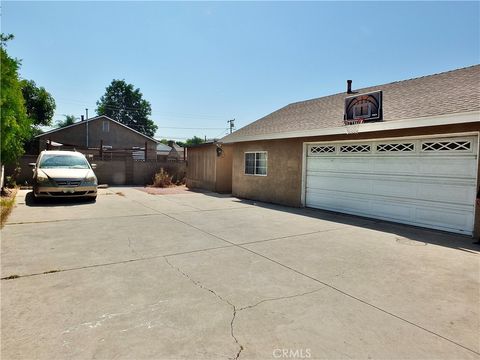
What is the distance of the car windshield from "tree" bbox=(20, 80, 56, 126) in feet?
77.3

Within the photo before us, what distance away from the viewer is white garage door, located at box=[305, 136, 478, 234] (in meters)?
6.91

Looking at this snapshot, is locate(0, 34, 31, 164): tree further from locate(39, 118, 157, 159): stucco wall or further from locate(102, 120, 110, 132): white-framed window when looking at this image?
locate(102, 120, 110, 132): white-framed window

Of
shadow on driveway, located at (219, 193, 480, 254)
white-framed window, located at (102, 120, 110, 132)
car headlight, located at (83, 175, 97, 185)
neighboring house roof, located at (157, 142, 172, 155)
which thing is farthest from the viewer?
neighboring house roof, located at (157, 142, 172, 155)

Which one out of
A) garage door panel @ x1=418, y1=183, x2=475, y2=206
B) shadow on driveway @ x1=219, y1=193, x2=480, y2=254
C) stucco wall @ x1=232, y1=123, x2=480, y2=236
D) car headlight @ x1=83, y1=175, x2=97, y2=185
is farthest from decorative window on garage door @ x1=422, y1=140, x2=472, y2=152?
car headlight @ x1=83, y1=175, x2=97, y2=185

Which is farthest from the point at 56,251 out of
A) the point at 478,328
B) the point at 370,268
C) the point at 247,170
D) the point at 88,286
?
the point at 247,170

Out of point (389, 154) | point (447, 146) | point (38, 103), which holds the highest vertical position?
point (38, 103)

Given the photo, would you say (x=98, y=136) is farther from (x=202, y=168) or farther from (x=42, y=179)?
(x=42, y=179)

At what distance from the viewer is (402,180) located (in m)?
8.02

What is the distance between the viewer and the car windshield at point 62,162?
35.3 ft

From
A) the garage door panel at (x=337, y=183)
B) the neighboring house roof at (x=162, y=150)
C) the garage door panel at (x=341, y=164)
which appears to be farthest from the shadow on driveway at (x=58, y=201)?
the neighboring house roof at (x=162, y=150)

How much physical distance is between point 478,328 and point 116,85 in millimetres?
73816

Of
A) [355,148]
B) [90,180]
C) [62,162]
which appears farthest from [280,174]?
[62,162]

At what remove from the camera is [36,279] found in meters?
3.86

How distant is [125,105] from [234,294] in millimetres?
70711
